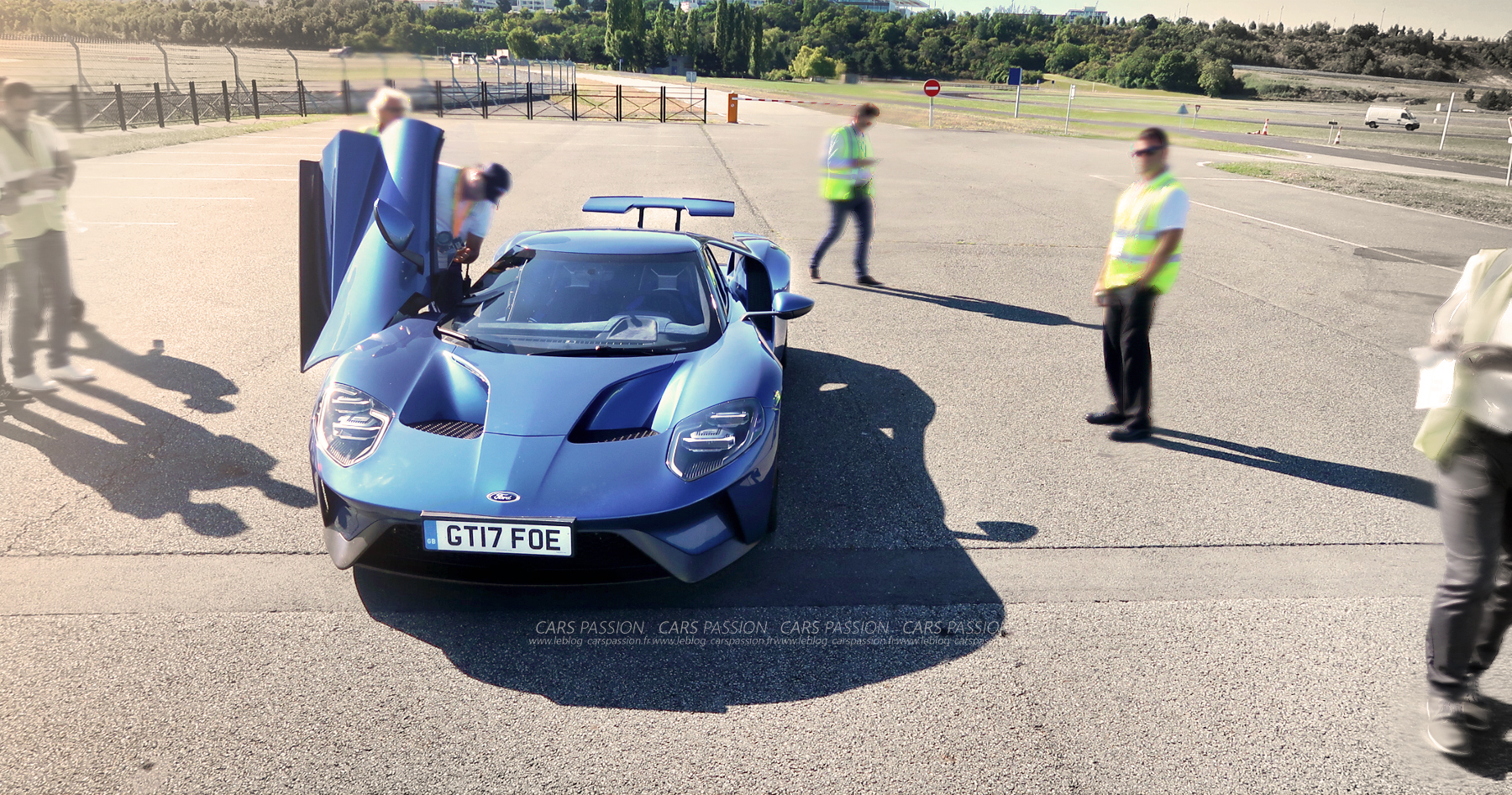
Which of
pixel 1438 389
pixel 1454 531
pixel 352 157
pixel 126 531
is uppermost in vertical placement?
pixel 352 157

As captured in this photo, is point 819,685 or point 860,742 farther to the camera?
point 819,685

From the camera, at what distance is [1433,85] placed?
58719 millimetres

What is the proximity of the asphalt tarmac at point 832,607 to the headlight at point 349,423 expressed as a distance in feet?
1.80

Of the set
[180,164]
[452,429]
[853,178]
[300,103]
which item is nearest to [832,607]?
[452,429]

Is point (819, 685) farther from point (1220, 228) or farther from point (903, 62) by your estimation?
point (903, 62)

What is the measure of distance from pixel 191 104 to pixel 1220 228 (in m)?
26.8

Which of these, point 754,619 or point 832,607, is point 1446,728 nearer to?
point 832,607

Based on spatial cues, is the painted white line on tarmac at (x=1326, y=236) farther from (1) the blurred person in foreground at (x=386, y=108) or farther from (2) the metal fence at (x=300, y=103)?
(1) the blurred person in foreground at (x=386, y=108)

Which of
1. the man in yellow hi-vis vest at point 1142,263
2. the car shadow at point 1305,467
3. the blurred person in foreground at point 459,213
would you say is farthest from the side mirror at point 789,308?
the car shadow at point 1305,467

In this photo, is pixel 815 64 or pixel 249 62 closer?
pixel 249 62

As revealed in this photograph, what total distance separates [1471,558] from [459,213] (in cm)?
462

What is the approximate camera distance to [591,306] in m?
4.36

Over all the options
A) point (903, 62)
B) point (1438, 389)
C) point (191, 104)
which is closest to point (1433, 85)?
point (903, 62)

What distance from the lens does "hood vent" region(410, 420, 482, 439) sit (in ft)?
11.4
